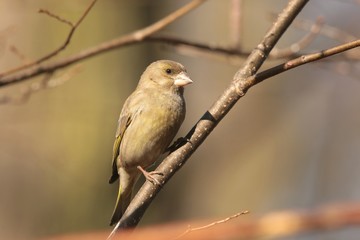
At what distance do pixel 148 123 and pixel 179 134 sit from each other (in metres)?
5.97

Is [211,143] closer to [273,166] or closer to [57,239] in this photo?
[273,166]

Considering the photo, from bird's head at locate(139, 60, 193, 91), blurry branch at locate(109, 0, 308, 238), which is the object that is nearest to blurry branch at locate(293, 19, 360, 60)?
bird's head at locate(139, 60, 193, 91)

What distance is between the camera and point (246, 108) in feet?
43.5

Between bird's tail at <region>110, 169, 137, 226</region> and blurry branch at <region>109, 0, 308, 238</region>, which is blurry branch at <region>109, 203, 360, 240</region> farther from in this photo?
bird's tail at <region>110, 169, 137, 226</region>

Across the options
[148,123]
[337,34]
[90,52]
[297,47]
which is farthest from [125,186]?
[337,34]

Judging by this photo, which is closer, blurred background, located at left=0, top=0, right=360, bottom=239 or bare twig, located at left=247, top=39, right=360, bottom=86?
bare twig, located at left=247, top=39, right=360, bottom=86

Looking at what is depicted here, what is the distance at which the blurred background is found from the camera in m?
10.8

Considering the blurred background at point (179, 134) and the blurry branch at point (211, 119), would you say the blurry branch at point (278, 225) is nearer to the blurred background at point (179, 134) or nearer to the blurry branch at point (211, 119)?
the blurry branch at point (211, 119)

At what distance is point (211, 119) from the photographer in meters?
3.83

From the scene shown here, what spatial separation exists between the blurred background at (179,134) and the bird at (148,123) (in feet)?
11.6

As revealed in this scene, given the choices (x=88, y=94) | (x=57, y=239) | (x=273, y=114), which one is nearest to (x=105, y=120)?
(x=88, y=94)

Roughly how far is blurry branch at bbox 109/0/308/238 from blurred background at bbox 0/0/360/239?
5.45 meters

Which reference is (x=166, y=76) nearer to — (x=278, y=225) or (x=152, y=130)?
(x=152, y=130)

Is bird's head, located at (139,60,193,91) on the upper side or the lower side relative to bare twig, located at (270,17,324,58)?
lower
